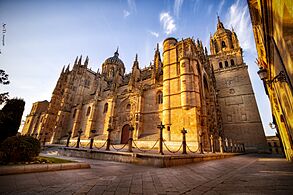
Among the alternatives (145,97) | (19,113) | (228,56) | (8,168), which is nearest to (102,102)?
(145,97)

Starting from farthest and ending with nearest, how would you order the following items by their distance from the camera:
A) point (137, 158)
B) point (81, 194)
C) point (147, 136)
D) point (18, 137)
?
point (147, 136) → point (137, 158) → point (18, 137) → point (81, 194)

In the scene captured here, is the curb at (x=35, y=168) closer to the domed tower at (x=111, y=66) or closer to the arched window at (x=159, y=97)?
the arched window at (x=159, y=97)

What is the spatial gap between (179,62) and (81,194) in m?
18.7

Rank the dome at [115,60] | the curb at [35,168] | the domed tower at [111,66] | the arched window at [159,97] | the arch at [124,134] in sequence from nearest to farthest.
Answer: the curb at [35,168] < the arched window at [159,97] < the arch at [124,134] < the domed tower at [111,66] < the dome at [115,60]

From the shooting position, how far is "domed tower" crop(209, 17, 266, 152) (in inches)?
915

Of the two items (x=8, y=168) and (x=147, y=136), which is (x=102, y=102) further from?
(x=8, y=168)

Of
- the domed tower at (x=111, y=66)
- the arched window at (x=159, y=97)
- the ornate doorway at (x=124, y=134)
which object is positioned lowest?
the ornate doorway at (x=124, y=134)

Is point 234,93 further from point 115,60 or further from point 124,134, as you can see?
point 115,60

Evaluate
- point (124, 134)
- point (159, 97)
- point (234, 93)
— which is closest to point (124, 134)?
point (124, 134)

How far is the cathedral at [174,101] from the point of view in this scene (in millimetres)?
16375

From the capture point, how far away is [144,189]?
294cm

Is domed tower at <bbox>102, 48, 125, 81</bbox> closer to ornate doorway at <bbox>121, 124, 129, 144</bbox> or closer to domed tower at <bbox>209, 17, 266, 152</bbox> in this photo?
ornate doorway at <bbox>121, 124, 129, 144</bbox>

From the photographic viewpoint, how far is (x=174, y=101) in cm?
1705

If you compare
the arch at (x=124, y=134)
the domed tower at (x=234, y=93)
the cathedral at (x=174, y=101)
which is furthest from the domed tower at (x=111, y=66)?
the domed tower at (x=234, y=93)
